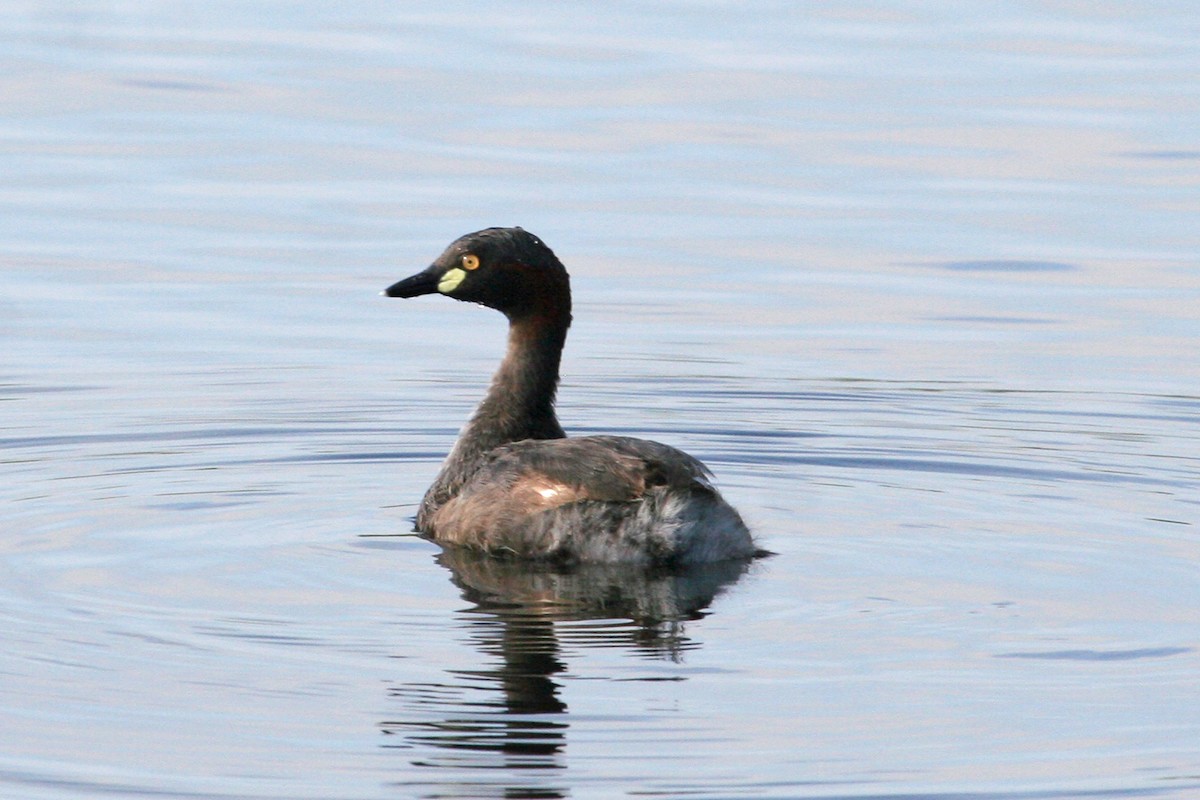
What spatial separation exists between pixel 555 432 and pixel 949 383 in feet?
12.3

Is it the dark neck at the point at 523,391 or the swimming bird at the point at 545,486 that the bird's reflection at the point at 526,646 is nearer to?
the swimming bird at the point at 545,486

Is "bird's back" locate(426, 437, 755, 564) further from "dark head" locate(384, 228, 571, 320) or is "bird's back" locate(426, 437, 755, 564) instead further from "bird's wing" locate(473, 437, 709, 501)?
"dark head" locate(384, 228, 571, 320)

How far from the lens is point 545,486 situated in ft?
34.4

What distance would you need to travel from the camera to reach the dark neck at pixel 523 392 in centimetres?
1178

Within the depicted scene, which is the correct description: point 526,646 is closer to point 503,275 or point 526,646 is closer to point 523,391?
point 523,391

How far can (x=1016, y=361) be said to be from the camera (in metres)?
15.4

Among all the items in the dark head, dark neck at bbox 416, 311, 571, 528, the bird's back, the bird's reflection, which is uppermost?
the dark head

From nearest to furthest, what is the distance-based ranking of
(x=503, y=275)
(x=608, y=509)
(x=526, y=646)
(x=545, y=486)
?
1. (x=526, y=646)
2. (x=608, y=509)
3. (x=545, y=486)
4. (x=503, y=275)

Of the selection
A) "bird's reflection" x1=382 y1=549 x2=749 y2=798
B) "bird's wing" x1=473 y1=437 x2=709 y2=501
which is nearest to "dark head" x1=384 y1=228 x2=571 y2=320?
"bird's wing" x1=473 y1=437 x2=709 y2=501

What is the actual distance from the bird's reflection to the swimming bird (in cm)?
11

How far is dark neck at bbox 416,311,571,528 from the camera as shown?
11781 mm

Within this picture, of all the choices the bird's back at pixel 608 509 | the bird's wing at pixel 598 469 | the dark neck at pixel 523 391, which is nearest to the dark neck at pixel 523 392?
the dark neck at pixel 523 391

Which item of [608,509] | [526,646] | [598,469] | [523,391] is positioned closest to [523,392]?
[523,391]

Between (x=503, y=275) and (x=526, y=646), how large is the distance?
3190mm
